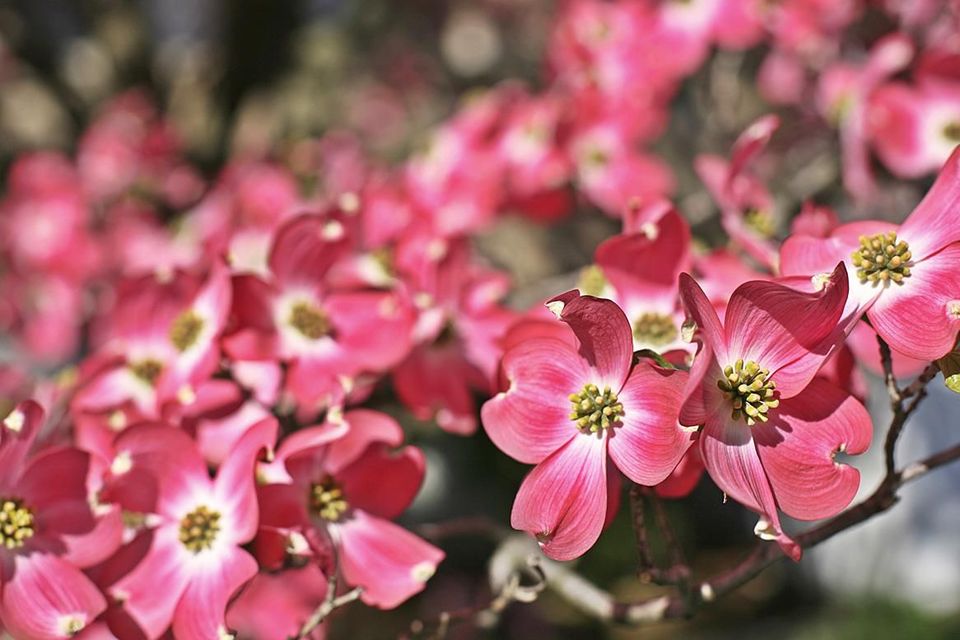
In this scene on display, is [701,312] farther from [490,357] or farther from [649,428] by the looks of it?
[490,357]

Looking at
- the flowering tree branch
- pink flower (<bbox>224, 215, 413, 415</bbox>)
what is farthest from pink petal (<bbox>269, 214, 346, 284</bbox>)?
the flowering tree branch

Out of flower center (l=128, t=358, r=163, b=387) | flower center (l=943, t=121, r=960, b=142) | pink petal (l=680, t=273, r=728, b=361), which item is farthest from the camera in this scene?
flower center (l=943, t=121, r=960, b=142)

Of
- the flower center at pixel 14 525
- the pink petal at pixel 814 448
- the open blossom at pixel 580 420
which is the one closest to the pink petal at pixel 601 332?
the open blossom at pixel 580 420

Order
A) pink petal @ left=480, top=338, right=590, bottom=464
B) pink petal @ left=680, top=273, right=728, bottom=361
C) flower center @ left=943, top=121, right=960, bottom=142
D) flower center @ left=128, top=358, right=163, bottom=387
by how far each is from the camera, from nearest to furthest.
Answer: pink petal @ left=680, top=273, right=728, bottom=361, pink petal @ left=480, top=338, right=590, bottom=464, flower center @ left=128, top=358, right=163, bottom=387, flower center @ left=943, top=121, right=960, bottom=142

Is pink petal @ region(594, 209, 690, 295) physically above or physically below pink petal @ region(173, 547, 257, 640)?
above

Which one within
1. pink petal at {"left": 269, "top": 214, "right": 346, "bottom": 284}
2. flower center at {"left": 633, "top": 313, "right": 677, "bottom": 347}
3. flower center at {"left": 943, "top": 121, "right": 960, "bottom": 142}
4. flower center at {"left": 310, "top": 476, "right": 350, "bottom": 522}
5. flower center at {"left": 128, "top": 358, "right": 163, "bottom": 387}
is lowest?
flower center at {"left": 310, "top": 476, "right": 350, "bottom": 522}

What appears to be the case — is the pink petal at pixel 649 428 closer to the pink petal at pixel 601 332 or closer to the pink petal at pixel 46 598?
the pink petal at pixel 601 332

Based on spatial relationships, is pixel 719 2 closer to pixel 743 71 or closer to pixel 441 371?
pixel 743 71

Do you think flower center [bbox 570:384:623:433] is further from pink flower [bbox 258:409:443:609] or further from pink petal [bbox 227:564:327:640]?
pink petal [bbox 227:564:327:640]
